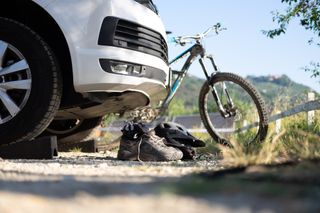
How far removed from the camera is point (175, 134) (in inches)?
234

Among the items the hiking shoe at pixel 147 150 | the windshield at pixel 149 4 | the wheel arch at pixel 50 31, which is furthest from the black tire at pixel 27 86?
the windshield at pixel 149 4

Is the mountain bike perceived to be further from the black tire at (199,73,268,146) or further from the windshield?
the windshield

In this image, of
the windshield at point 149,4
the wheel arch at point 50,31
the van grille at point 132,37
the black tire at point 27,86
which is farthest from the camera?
the windshield at point 149,4

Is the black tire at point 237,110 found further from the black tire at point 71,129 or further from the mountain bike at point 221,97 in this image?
the black tire at point 71,129

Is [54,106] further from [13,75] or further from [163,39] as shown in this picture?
[163,39]

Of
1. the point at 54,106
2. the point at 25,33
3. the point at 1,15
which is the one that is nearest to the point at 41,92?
the point at 54,106

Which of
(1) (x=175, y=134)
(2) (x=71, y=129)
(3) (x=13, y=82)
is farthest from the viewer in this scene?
(2) (x=71, y=129)

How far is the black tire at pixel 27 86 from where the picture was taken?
492 centimetres

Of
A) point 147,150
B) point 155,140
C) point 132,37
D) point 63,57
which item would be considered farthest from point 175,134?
point 63,57

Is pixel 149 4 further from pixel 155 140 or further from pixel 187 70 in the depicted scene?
pixel 187 70

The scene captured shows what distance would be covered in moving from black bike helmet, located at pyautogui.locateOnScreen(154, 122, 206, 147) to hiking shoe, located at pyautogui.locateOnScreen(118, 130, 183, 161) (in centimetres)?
27

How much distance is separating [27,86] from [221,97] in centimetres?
309

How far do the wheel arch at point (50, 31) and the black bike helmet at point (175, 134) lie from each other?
114cm

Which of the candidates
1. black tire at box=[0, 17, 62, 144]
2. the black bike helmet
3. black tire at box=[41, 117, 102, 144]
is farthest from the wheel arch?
black tire at box=[41, 117, 102, 144]
